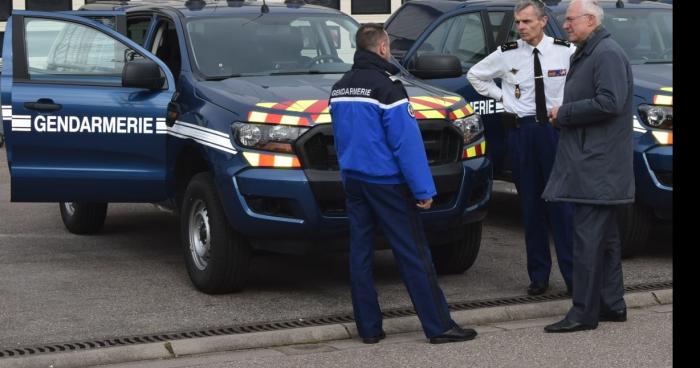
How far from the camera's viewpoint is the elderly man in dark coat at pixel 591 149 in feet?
24.7

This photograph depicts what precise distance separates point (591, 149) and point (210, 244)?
2353mm

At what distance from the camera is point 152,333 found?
25.0 ft

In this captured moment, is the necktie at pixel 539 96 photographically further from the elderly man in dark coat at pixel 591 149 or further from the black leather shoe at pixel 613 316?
the black leather shoe at pixel 613 316

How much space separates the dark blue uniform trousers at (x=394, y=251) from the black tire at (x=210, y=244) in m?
1.21

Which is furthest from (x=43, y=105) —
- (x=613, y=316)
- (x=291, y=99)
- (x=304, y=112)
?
(x=613, y=316)

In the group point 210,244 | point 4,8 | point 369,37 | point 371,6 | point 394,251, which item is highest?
point 369,37

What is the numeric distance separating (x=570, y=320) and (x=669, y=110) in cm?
237

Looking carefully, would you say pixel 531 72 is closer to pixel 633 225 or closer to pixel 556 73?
pixel 556 73

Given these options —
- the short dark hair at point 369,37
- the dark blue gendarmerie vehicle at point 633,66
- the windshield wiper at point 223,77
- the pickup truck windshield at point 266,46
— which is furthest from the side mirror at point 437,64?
the short dark hair at point 369,37

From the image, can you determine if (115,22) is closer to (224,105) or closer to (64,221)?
(64,221)

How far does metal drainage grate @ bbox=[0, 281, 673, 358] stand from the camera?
725 centimetres

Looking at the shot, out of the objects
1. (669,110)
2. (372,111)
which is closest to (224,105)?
(372,111)

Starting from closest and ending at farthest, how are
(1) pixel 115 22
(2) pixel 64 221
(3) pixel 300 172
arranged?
(3) pixel 300 172 → (1) pixel 115 22 → (2) pixel 64 221

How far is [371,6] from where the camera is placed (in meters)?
33.0
